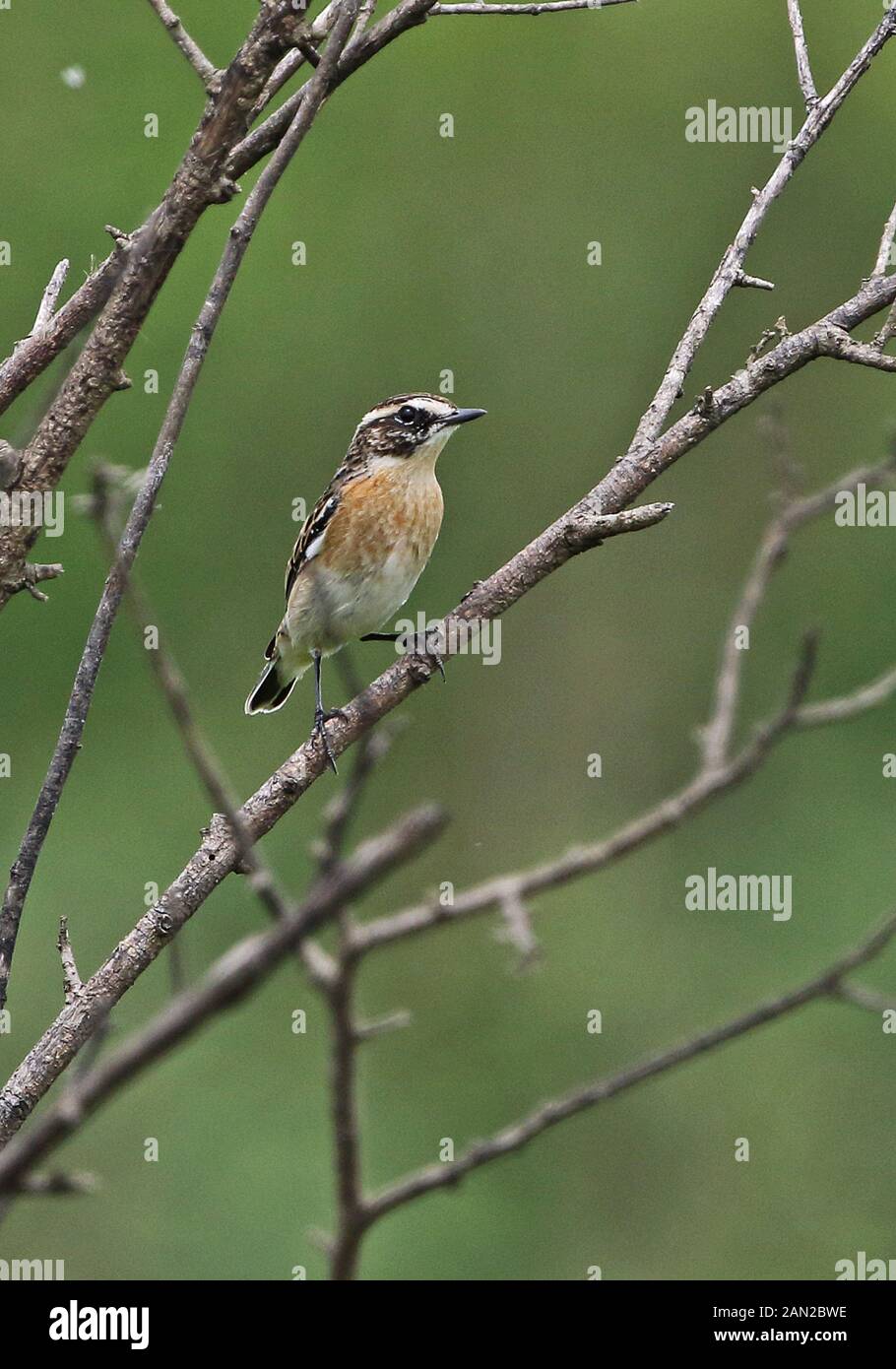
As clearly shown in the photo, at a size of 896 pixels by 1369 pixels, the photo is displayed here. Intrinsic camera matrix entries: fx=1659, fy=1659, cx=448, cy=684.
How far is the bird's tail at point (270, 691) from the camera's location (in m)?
5.95

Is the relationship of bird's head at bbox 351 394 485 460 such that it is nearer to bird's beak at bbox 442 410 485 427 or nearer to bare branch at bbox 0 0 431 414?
bird's beak at bbox 442 410 485 427

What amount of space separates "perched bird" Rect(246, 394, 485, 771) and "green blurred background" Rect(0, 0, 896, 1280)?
3.21 m

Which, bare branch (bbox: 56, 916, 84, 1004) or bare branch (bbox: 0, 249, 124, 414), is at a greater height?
bare branch (bbox: 0, 249, 124, 414)

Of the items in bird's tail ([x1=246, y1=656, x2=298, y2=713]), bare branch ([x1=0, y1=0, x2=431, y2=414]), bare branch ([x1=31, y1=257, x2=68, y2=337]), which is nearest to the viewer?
bare branch ([x1=0, y1=0, x2=431, y2=414])

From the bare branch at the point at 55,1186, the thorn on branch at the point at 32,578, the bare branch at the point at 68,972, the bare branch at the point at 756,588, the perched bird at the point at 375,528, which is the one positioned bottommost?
the bare branch at the point at 55,1186

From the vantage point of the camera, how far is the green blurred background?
8.59 metres

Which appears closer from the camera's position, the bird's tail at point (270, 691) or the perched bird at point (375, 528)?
the perched bird at point (375, 528)

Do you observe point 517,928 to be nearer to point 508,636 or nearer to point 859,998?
point 859,998

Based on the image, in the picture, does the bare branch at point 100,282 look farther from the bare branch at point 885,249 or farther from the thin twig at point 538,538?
the bare branch at point 885,249

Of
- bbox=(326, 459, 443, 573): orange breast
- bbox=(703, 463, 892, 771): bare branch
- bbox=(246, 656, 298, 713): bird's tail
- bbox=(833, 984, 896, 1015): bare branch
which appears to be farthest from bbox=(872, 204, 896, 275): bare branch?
bbox=(246, 656, 298, 713): bird's tail

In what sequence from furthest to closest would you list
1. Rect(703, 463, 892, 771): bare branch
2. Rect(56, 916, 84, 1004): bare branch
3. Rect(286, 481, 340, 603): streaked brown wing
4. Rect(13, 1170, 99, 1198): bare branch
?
Rect(286, 481, 340, 603): streaked brown wing < Rect(56, 916, 84, 1004): bare branch < Rect(703, 463, 892, 771): bare branch < Rect(13, 1170, 99, 1198): bare branch

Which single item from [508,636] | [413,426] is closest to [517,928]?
[413,426]

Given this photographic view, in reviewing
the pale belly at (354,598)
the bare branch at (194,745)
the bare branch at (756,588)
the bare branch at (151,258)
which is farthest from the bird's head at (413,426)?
the bare branch at (194,745)

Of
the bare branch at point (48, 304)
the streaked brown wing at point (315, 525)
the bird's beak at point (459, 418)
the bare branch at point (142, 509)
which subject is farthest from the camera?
the streaked brown wing at point (315, 525)
